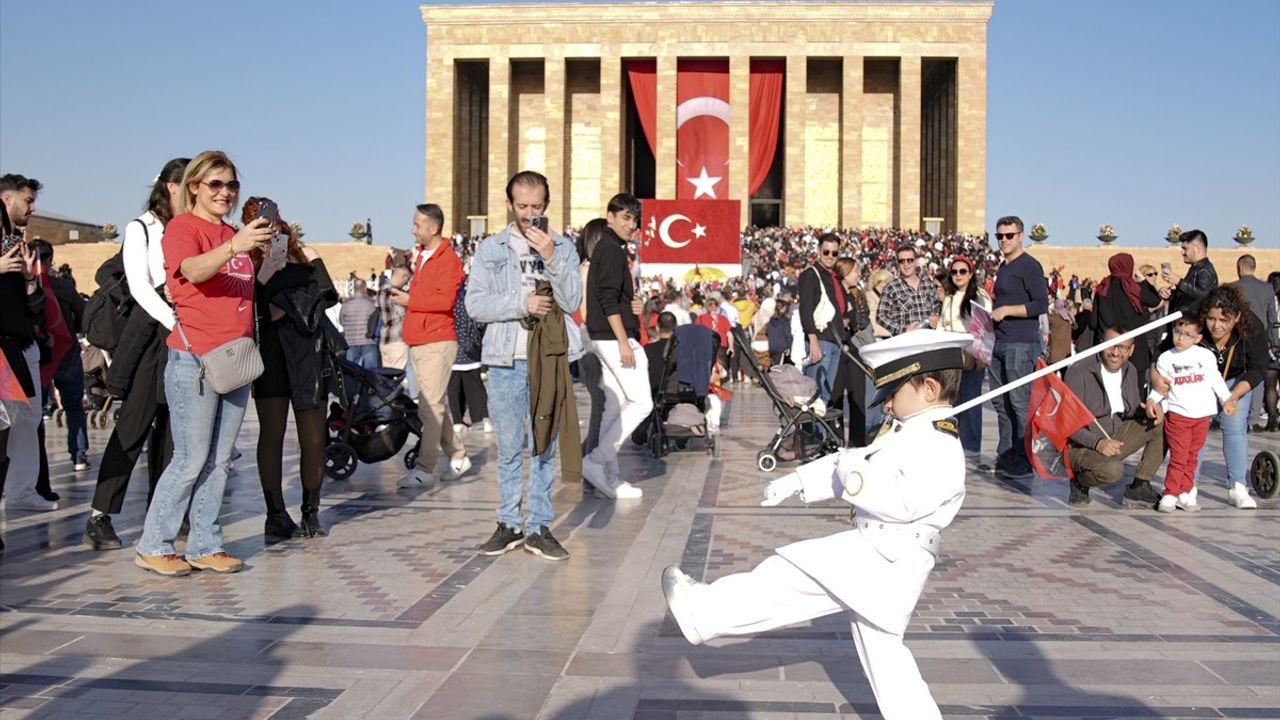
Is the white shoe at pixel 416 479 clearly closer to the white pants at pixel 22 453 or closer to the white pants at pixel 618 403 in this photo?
the white pants at pixel 618 403

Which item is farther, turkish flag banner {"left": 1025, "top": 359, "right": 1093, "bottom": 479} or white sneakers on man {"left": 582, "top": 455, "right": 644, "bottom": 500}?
white sneakers on man {"left": 582, "top": 455, "right": 644, "bottom": 500}

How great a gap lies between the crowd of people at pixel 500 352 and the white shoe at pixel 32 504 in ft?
0.10

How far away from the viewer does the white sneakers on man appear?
7785 millimetres

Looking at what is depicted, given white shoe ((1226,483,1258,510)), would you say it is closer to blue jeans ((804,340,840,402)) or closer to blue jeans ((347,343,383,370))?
blue jeans ((804,340,840,402))

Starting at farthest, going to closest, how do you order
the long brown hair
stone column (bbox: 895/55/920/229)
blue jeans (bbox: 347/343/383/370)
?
stone column (bbox: 895/55/920/229) → blue jeans (bbox: 347/343/383/370) → the long brown hair

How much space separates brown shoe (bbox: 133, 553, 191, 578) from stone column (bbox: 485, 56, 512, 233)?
1672 inches

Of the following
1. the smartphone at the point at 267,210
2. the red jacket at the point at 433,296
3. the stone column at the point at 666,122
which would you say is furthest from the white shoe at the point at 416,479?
the stone column at the point at 666,122

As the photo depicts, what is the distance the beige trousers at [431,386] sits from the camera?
829cm

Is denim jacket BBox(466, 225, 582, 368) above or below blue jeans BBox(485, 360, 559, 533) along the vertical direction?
above

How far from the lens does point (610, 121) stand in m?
47.2

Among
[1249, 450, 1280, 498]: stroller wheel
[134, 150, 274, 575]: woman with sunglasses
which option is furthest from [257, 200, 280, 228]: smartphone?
[1249, 450, 1280, 498]: stroller wheel

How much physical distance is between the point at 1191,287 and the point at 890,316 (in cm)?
289

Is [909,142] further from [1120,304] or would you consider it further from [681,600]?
[681,600]

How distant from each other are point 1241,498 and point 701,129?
39849 millimetres
